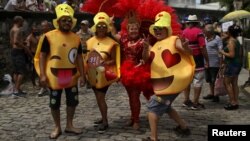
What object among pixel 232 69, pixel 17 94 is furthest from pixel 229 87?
pixel 17 94

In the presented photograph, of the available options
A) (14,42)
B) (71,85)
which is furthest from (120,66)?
(14,42)

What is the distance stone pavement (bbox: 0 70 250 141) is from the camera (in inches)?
262

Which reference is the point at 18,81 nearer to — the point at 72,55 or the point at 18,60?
the point at 18,60

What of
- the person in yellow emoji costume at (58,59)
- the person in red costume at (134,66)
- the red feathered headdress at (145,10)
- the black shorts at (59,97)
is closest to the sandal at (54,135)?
the person in yellow emoji costume at (58,59)

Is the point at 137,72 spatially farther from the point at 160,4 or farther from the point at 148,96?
the point at 160,4

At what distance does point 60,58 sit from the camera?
21.2 ft

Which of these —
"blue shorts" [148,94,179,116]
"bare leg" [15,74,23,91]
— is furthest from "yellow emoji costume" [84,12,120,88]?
"bare leg" [15,74,23,91]

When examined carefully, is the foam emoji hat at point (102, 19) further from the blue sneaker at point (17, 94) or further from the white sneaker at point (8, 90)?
the white sneaker at point (8, 90)

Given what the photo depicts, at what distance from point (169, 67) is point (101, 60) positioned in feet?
3.72

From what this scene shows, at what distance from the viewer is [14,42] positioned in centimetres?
1057

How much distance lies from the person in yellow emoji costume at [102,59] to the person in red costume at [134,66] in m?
0.12

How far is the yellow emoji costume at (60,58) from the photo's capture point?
21.2 ft

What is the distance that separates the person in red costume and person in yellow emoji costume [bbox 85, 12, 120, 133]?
0.12 m

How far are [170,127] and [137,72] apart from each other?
45.0 inches
